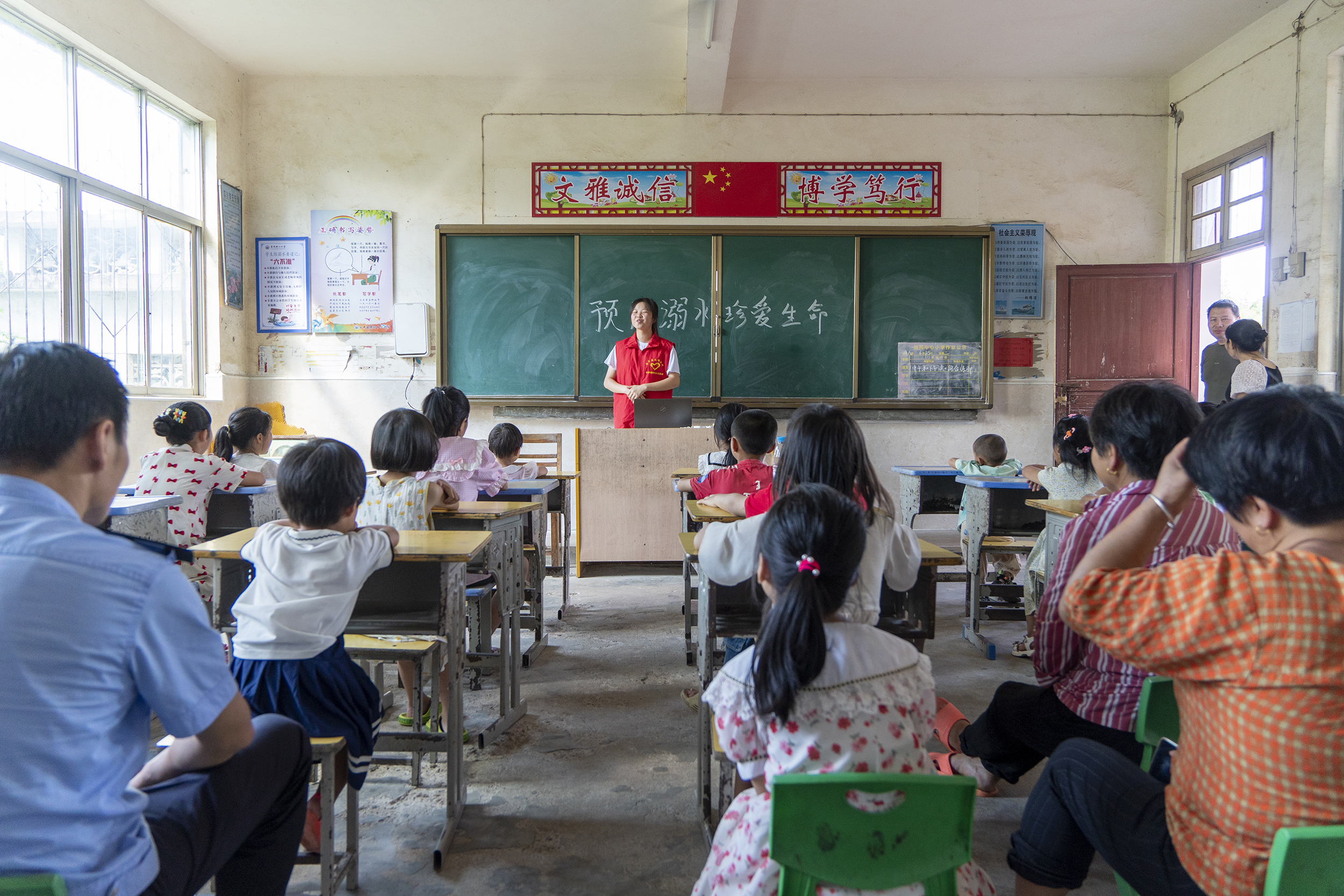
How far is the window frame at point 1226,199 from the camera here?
188 inches

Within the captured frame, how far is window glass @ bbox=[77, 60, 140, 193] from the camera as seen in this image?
4.37m

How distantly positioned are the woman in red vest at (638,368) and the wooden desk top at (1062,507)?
9.09 ft

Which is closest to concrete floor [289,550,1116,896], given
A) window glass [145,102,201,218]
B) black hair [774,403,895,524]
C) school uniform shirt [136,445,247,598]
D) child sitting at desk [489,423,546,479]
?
black hair [774,403,895,524]

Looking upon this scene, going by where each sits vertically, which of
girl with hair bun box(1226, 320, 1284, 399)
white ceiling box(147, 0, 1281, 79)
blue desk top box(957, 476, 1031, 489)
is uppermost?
white ceiling box(147, 0, 1281, 79)

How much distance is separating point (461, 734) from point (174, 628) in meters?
→ 1.07

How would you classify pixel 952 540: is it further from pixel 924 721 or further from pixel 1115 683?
pixel 924 721

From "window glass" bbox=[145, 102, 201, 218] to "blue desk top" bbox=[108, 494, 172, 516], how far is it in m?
3.56

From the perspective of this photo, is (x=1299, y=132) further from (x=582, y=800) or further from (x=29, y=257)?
(x=29, y=257)

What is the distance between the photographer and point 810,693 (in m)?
1.04

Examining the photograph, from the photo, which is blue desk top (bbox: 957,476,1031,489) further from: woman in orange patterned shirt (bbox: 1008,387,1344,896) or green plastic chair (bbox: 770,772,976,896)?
green plastic chair (bbox: 770,772,976,896)

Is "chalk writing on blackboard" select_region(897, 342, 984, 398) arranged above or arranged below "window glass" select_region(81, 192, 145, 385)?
below

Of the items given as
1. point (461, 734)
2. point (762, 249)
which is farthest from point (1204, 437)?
point (762, 249)

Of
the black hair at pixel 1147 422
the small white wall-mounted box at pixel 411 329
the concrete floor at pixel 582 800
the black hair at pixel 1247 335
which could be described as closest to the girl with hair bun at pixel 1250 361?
the black hair at pixel 1247 335

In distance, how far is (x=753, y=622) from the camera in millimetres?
1914
